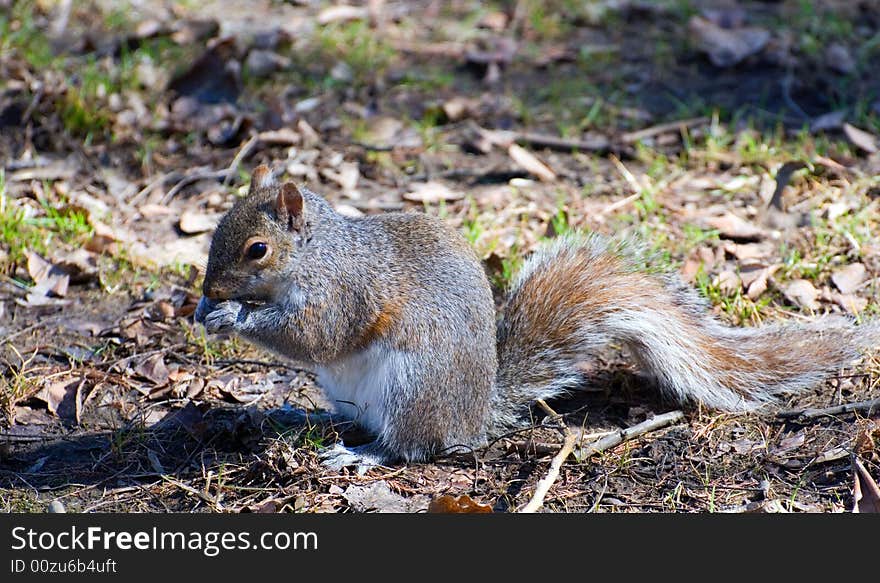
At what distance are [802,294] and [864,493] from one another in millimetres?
919

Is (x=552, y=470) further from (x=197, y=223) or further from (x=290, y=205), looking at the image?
(x=197, y=223)

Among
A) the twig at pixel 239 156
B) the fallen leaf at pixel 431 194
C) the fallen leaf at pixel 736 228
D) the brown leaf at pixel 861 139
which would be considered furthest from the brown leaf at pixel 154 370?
the brown leaf at pixel 861 139

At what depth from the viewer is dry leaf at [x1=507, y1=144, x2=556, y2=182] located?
4.02 m

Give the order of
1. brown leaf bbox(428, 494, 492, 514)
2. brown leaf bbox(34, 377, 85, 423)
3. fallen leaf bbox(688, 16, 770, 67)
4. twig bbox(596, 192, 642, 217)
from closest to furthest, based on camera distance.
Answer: brown leaf bbox(428, 494, 492, 514), brown leaf bbox(34, 377, 85, 423), twig bbox(596, 192, 642, 217), fallen leaf bbox(688, 16, 770, 67)

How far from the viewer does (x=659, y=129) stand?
13.8 feet

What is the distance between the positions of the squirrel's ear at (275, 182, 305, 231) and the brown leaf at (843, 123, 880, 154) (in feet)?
7.59

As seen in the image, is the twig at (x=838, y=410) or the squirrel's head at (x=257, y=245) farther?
the twig at (x=838, y=410)

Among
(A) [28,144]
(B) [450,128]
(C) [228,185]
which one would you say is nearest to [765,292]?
(B) [450,128]

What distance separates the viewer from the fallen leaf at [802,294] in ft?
10.4

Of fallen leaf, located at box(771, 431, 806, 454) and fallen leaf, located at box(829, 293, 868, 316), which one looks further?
fallen leaf, located at box(829, 293, 868, 316)

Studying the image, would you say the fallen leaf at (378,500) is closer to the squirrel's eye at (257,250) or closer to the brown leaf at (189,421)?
the brown leaf at (189,421)

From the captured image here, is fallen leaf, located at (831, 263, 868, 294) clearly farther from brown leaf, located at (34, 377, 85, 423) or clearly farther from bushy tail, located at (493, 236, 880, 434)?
brown leaf, located at (34, 377, 85, 423)

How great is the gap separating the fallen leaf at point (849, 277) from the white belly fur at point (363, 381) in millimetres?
1452

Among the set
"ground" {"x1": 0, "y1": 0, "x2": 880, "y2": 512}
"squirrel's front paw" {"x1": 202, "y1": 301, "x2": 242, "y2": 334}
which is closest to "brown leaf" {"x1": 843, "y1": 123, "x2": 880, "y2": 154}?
"ground" {"x1": 0, "y1": 0, "x2": 880, "y2": 512}
